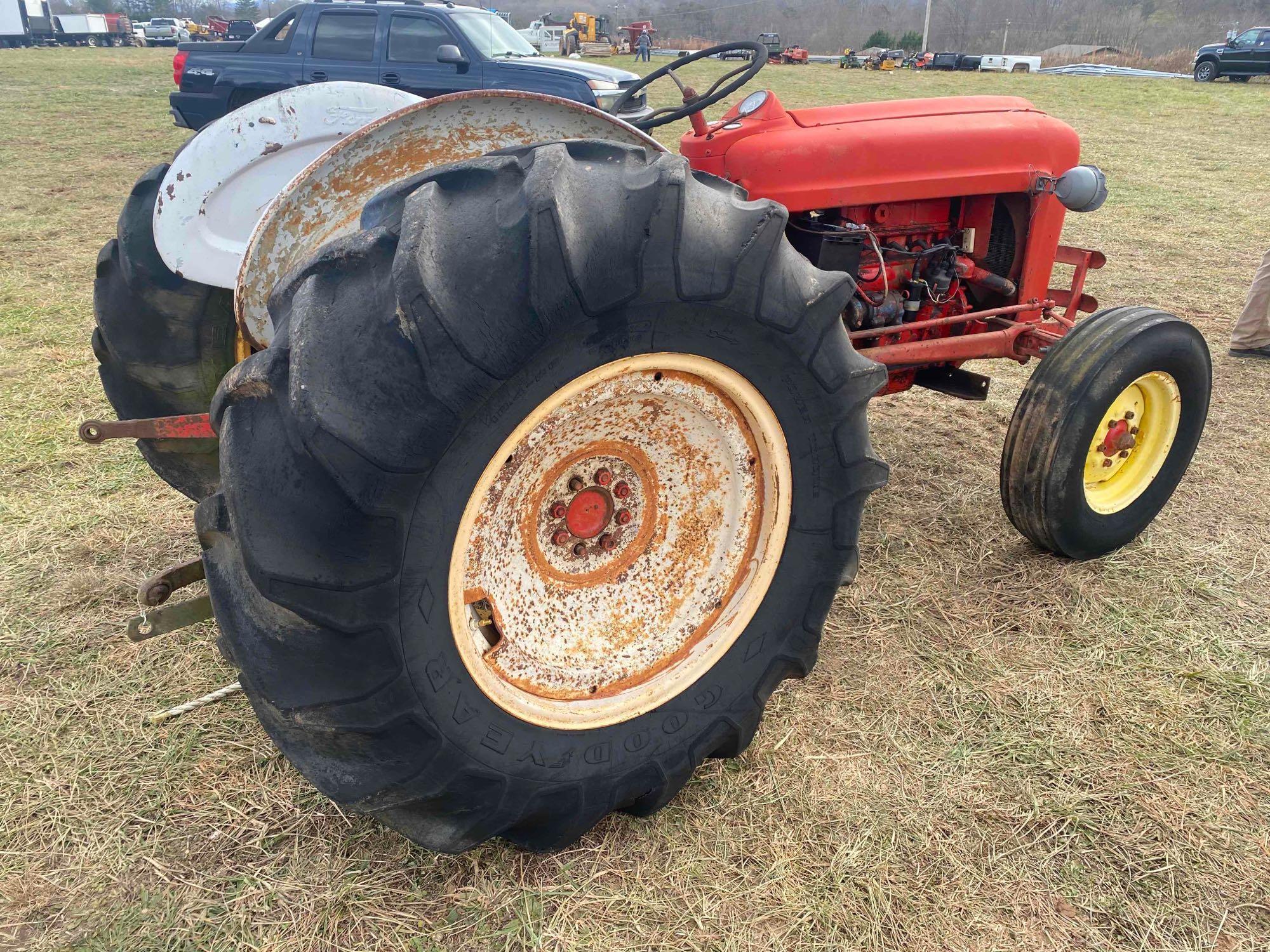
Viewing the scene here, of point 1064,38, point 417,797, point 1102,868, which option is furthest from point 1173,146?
point 1064,38

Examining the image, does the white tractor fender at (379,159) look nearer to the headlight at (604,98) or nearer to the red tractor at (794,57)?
the headlight at (604,98)

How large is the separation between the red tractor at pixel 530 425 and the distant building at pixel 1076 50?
126 feet

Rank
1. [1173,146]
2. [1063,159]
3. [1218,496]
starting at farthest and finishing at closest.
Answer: [1173,146]
[1218,496]
[1063,159]

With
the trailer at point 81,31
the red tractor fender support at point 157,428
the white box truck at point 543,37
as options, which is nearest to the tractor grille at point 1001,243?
the red tractor fender support at point 157,428

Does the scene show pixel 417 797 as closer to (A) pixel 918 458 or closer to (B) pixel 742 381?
(B) pixel 742 381

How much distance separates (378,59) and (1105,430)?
866cm

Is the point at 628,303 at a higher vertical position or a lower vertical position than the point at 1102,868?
higher

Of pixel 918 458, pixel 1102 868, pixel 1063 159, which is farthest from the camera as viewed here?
pixel 918 458

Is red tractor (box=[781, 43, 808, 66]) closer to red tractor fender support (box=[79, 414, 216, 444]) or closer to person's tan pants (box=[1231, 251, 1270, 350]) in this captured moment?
person's tan pants (box=[1231, 251, 1270, 350])

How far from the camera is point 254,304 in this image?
2096 millimetres

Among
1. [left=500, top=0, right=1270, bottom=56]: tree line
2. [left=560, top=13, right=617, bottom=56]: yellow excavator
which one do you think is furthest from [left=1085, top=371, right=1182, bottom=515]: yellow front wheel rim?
[left=500, top=0, right=1270, bottom=56]: tree line

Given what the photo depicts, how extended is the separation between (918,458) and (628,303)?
251cm

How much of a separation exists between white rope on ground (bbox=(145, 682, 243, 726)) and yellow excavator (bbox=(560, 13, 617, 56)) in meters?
35.2

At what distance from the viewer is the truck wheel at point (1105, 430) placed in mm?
2730
